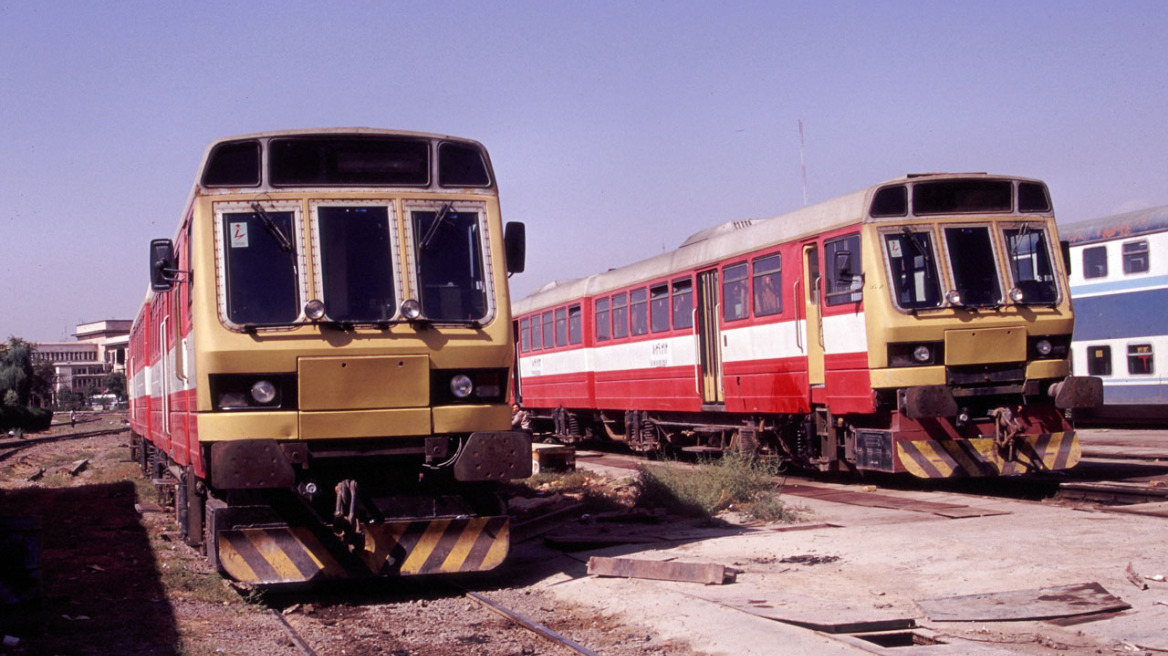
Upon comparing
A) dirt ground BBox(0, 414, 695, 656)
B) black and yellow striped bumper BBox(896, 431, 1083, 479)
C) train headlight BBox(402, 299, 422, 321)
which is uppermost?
→ train headlight BBox(402, 299, 422, 321)

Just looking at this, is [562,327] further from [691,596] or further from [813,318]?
[691,596]

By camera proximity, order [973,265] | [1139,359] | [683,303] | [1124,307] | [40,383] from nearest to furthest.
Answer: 1. [973,265]
2. [683,303]
3. [1139,359]
4. [1124,307]
5. [40,383]

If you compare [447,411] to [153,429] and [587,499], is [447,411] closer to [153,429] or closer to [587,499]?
[587,499]

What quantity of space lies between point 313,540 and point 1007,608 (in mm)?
4567

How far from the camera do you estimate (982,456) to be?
41.1 ft

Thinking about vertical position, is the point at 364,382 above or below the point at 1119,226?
below

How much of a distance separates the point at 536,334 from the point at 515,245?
17689 millimetres

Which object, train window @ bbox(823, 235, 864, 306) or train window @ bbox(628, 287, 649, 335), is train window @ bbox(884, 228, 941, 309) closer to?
train window @ bbox(823, 235, 864, 306)

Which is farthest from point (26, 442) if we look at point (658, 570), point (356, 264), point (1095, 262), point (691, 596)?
point (691, 596)

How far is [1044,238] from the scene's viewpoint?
13.0 metres

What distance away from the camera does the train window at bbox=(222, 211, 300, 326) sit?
8.14 m

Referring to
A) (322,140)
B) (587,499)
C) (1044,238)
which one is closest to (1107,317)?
(1044,238)

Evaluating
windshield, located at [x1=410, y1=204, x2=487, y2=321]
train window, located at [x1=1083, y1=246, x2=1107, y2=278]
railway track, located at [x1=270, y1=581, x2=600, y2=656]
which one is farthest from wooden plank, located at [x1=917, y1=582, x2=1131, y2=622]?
train window, located at [x1=1083, y1=246, x2=1107, y2=278]

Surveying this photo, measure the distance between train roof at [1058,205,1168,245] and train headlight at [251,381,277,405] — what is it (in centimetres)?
1820
